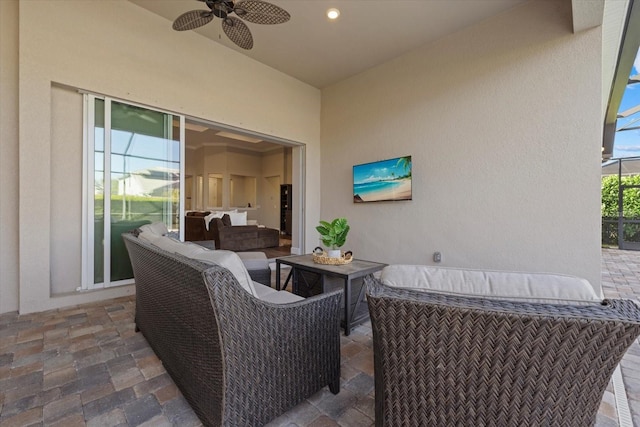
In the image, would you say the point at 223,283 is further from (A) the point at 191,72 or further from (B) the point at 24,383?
(A) the point at 191,72

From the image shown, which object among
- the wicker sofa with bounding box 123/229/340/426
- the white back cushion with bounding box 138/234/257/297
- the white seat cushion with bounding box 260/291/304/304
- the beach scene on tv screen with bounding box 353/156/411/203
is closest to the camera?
the wicker sofa with bounding box 123/229/340/426

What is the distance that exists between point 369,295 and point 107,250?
11.4 feet

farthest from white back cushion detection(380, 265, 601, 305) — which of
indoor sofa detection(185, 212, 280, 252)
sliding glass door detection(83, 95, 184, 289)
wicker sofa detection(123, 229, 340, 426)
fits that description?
indoor sofa detection(185, 212, 280, 252)

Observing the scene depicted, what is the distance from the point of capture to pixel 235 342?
1.10 m

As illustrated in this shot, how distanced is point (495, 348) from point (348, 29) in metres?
4.05

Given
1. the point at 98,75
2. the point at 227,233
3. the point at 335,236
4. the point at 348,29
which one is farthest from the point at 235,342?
the point at 227,233

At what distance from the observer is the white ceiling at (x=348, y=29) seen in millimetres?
3189

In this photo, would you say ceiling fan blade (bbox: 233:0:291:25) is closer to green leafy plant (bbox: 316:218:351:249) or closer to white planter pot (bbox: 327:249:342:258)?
green leafy plant (bbox: 316:218:351:249)

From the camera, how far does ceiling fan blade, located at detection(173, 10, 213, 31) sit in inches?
98.8

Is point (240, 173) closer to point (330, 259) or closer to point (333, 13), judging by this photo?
point (333, 13)

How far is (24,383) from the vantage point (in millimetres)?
1607

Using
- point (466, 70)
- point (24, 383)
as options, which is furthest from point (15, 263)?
point (466, 70)

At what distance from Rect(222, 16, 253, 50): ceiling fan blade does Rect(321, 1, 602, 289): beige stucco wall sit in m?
2.46

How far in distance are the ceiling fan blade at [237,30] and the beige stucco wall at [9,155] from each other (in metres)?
2.12
